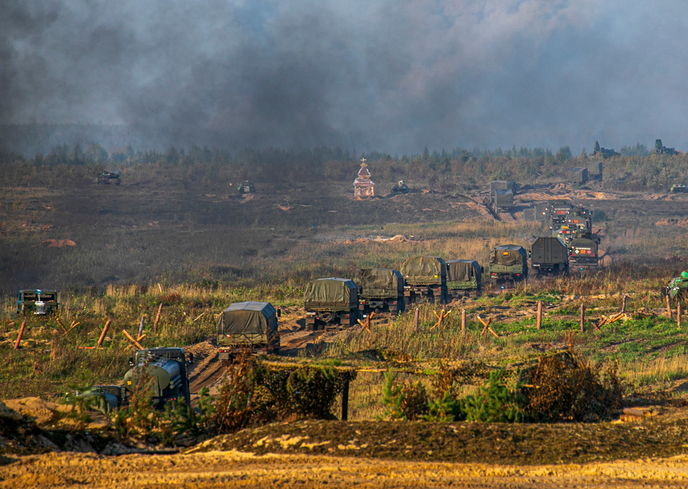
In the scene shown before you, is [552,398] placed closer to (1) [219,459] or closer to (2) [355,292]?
(1) [219,459]

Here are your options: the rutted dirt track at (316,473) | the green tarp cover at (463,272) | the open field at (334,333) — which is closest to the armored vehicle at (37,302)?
the open field at (334,333)

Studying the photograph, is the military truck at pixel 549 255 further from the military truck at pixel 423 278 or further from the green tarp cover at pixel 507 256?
the military truck at pixel 423 278

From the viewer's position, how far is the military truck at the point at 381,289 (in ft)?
99.8

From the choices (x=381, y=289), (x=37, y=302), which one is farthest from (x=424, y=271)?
(x=37, y=302)

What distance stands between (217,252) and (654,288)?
4011 centimetres

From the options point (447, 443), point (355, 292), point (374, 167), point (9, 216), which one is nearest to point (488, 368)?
point (447, 443)

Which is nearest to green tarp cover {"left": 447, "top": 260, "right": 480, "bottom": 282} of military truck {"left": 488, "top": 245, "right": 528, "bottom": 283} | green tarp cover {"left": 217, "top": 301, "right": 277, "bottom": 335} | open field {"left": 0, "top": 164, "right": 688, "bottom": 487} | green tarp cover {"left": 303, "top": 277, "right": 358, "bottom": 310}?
open field {"left": 0, "top": 164, "right": 688, "bottom": 487}

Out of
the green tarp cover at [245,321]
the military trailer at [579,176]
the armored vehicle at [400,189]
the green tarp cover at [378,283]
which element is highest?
the military trailer at [579,176]

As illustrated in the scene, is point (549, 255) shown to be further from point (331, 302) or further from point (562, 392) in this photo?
point (562, 392)

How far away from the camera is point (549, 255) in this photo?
41531 millimetres

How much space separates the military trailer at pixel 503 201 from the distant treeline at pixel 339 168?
11.0 meters

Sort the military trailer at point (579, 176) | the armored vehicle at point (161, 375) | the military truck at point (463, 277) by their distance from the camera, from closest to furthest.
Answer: the armored vehicle at point (161, 375) < the military truck at point (463, 277) < the military trailer at point (579, 176)

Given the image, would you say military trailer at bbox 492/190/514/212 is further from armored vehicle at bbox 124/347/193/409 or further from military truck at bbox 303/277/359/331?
armored vehicle at bbox 124/347/193/409

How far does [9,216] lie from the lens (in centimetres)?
6894
